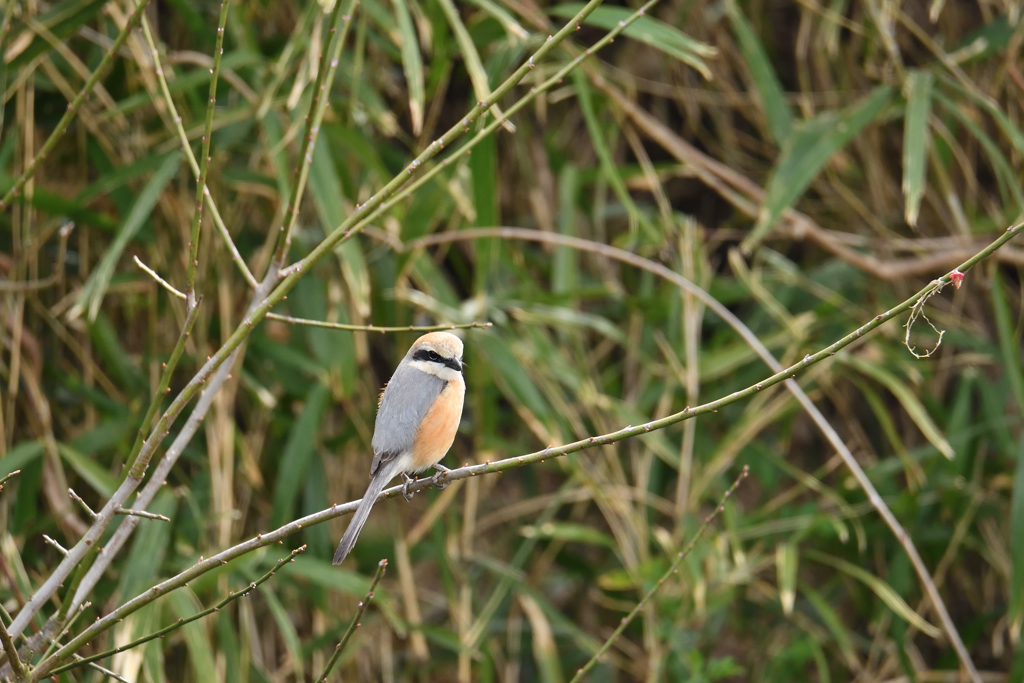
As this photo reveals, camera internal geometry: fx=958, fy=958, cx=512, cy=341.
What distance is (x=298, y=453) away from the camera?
122 inches

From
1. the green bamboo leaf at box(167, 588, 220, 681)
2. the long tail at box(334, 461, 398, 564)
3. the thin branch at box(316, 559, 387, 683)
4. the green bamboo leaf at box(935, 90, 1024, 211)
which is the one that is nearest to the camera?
the thin branch at box(316, 559, 387, 683)

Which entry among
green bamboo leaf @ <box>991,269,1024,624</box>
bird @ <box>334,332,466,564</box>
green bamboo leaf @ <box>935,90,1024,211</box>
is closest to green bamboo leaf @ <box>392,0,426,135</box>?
bird @ <box>334,332,466,564</box>

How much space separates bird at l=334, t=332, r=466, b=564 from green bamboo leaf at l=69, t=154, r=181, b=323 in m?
0.98

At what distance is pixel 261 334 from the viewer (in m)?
3.20

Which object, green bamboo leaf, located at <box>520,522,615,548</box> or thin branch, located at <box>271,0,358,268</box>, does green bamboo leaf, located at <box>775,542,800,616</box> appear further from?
thin branch, located at <box>271,0,358,268</box>

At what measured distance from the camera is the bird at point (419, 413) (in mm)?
1946

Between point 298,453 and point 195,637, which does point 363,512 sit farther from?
point 298,453

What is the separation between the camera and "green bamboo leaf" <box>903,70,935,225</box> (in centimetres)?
279

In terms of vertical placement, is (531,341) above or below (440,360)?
below

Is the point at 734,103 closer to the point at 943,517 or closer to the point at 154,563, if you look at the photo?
the point at 943,517

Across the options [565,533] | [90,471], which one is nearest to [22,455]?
[90,471]

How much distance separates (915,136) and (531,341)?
1395 mm

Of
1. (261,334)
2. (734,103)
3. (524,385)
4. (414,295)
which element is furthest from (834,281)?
(261,334)

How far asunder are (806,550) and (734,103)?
182 cm
